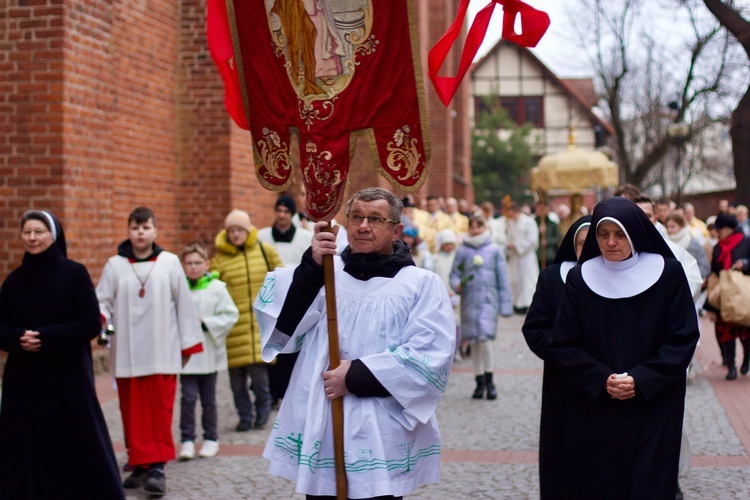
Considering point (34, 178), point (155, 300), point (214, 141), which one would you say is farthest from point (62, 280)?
point (214, 141)

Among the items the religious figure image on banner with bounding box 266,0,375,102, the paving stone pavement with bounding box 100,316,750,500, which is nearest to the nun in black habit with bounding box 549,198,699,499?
the religious figure image on banner with bounding box 266,0,375,102

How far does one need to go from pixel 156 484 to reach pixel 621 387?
350cm

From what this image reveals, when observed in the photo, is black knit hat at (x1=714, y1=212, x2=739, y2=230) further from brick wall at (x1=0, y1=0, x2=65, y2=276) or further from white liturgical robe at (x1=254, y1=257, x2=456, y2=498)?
white liturgical robe at (x1=254, y1=257, x2=456, y2=498)

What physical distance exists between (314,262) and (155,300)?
3077 mm

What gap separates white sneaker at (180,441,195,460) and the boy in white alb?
2.42 feet

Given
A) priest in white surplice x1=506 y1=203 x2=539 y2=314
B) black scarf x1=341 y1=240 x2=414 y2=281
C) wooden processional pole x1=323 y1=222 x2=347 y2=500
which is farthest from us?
priest in white surplice x1=506 y1=203 x2=539 y2=314

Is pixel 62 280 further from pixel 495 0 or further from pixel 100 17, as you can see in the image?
pixel 100 17

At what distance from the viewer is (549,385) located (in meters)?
5.31

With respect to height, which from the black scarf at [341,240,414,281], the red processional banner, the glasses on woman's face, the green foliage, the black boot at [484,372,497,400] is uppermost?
the green foliage

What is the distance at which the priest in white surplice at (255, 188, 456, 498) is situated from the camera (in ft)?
14.3

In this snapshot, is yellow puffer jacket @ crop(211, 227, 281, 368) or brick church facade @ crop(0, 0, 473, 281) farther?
brick church facade @ crop(0, 0, 473, 281)

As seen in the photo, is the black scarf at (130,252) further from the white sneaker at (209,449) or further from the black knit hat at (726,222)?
the black knit hat at (726,222)

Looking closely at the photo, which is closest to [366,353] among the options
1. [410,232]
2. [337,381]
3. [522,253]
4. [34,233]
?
[337,381]

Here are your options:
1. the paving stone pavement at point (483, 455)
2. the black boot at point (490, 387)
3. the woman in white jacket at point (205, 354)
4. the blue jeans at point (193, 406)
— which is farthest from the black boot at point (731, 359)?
the blue jeans at point (193, 406)
